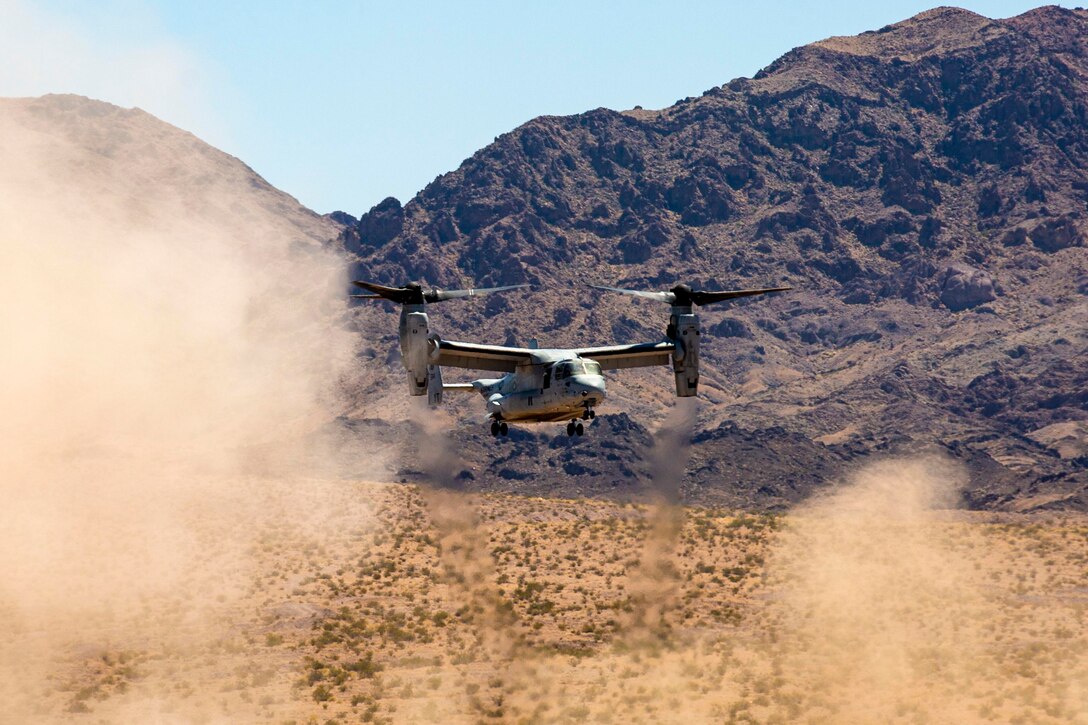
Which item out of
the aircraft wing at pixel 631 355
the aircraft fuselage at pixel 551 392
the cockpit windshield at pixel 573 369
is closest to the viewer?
the aircraft fuselage at pixel 551 392

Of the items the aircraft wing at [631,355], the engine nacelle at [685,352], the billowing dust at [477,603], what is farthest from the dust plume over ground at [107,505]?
the engine nacelle at [685,352]

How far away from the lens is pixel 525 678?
74.1m

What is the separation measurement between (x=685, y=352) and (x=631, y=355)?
4.76 metres

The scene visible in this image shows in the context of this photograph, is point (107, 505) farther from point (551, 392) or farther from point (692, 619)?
point (551, 392)

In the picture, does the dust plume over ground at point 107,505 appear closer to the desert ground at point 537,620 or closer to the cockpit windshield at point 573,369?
the desert ground at point 537,620

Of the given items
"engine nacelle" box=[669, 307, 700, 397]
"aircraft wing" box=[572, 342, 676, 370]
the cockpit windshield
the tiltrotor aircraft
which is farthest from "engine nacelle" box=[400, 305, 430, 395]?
"engine nacelle" box=[669, 307, 700, 397]

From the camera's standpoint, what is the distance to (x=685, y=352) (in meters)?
59.3

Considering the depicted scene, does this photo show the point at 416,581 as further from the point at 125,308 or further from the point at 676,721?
the point at 125,308

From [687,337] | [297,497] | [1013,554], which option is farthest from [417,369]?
[1013,554]

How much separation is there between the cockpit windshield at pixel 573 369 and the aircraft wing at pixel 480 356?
169cm

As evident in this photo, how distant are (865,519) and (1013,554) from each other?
1654cm

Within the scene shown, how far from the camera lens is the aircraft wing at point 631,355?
6181cm

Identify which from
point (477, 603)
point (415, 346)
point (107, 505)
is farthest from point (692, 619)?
point (107, 505)

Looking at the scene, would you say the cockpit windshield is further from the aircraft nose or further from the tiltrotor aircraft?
the aircraft nose
